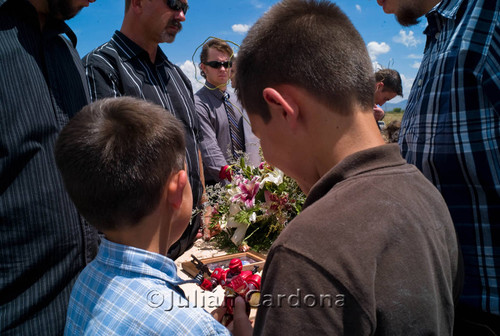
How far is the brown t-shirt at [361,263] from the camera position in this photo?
761 mm

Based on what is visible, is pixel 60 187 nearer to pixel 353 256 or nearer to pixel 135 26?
pixel 353 256

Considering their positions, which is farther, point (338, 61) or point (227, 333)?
point (227, 333)

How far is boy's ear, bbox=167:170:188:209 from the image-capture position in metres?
1.33

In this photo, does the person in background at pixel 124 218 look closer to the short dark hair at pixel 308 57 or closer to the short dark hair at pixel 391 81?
the short dark hair at pixel 308 57

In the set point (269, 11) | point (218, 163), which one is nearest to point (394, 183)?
point (269, 11)

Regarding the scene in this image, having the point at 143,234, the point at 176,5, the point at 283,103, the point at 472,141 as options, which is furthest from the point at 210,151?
the point at 283,103

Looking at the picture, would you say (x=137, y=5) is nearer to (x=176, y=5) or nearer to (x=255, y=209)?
(x=176, y=5)

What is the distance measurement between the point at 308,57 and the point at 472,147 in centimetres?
82

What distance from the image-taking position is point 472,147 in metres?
1.38

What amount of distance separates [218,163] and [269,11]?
2.61 m

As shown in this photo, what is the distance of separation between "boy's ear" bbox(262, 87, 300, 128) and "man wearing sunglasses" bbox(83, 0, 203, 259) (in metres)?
1.57

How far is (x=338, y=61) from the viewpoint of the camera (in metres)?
1.01

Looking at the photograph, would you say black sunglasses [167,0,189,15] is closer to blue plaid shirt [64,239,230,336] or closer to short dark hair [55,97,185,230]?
short dark hair [55,97,185,230]

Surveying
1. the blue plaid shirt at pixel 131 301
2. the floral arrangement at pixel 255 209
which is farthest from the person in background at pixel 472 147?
the floral arrangement at pixel 255 209
